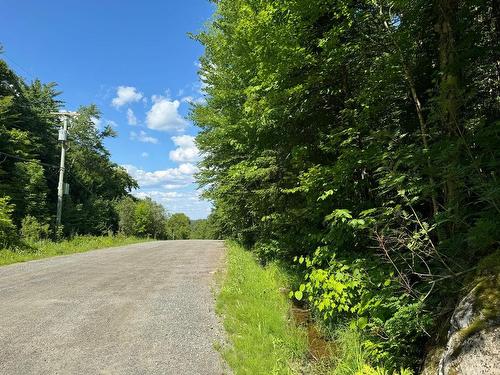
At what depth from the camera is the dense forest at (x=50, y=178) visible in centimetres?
2781

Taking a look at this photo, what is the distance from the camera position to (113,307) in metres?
7.41

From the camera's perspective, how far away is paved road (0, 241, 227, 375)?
4824 millimetres

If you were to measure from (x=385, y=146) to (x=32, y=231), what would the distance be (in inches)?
→ 798

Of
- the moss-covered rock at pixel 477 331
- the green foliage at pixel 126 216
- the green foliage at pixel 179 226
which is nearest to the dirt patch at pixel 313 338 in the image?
the moss-covered rock at pixel 477 331

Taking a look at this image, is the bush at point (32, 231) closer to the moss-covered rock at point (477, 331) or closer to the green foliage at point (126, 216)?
the moss-covered rock at point (477, 331)

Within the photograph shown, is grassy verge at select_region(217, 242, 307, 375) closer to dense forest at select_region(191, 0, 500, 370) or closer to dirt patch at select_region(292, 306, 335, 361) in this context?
dirt patch at select_region(292, 306, 335, 361)

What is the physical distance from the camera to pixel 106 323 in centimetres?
641

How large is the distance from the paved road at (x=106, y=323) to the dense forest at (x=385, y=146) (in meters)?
2.12

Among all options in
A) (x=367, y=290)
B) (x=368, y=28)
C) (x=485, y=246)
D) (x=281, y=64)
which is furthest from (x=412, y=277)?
(x=368, y=28)

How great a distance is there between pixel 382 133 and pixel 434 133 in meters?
0.65

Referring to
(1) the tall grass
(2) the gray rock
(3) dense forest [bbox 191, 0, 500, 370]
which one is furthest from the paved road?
(2) the gray rock

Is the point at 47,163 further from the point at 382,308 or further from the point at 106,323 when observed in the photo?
the point at 382,308

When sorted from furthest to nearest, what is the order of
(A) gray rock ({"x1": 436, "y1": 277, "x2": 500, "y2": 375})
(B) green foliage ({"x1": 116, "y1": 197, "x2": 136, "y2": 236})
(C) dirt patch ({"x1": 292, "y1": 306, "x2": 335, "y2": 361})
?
(B) green foliage ({"x1": 116, "y1": 197, "x2": 136, "y2": 236}) < (C) dirt patch ({"x1": 292, "y1": 306, "x2": 335, "y2": 361}) < (A) gray rock ({"x1": 436, "y1": 277, "x2": 500, "y2": 375})

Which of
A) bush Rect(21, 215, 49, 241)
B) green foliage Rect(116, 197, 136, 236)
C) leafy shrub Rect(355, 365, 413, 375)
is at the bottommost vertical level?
leafy shrub Rect(355, 365, 413, 375)
